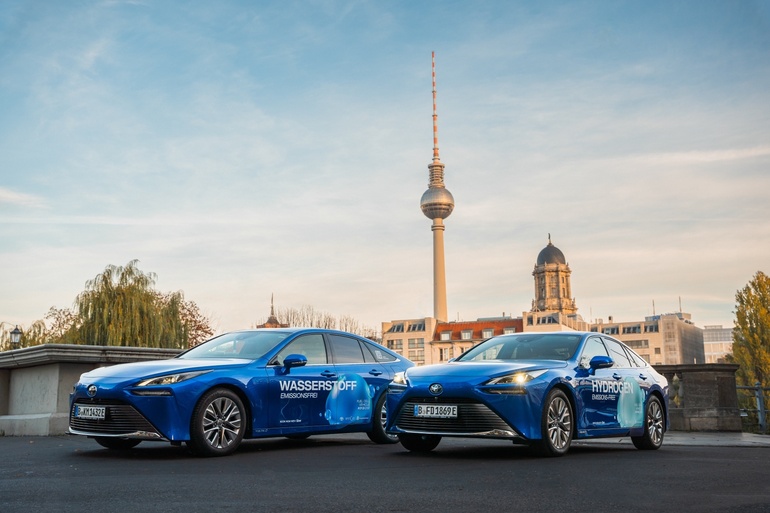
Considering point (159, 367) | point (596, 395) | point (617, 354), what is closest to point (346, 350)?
point (159, 367)

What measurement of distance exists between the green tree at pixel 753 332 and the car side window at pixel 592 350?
52707 mm

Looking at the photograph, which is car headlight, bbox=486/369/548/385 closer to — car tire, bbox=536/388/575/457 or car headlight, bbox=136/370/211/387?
car tire, bbox=536/388/575/457

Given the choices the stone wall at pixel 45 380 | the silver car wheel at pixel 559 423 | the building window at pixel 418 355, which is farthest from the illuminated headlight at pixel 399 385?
the building window at pixel 418 355

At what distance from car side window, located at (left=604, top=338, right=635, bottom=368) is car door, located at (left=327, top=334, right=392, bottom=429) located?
2803 millimetres

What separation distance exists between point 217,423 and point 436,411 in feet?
7.43

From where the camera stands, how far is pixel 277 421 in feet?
32.6

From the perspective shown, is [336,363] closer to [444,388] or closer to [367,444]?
[367,444]

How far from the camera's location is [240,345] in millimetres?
10508

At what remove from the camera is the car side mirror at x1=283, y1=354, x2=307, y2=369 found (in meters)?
9.97

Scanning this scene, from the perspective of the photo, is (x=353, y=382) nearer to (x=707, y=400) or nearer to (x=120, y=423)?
(x=120, y=423)

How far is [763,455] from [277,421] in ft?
18.3

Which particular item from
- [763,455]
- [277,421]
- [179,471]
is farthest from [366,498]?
[763,455]

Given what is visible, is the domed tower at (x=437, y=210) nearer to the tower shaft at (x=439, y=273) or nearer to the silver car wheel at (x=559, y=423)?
the tower shaft at (x=439, y=273)

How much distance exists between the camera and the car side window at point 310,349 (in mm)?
10445
